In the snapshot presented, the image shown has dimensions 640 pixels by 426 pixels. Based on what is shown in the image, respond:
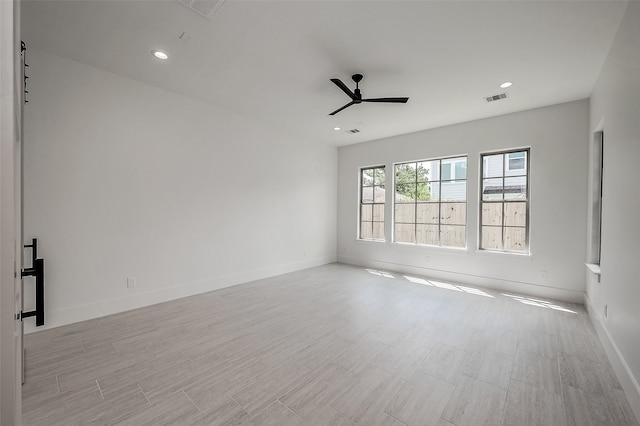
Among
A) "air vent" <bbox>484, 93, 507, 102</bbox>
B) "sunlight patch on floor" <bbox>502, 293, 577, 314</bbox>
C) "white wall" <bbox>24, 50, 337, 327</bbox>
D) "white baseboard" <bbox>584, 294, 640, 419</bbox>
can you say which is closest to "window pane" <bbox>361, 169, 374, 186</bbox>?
"white wall" <bbox>24, 50, 337, 327</bbox>

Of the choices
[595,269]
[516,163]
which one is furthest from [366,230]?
[595,269]

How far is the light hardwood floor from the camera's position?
1.91 meters

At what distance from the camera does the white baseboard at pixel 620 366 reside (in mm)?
1958

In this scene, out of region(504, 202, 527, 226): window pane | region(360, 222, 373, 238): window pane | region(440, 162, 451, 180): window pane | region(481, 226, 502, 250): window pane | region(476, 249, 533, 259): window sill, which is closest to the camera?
region(476, 249, 533, 259): window sill

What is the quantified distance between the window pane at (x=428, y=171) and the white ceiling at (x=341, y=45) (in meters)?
1.66

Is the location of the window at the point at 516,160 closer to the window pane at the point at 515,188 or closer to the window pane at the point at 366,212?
the window pane at the point at 515,188

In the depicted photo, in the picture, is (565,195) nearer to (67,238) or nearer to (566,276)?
(566,276)

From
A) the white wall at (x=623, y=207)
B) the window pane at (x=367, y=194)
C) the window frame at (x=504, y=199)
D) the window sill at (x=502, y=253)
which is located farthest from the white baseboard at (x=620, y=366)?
the window pane at (x=367, y=194)

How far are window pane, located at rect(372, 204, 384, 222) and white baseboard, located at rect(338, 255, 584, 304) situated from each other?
104cm

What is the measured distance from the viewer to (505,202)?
499 cm

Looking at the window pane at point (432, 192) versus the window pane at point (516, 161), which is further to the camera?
the window pane at point (432, 192)

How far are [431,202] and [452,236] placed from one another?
2.74ft

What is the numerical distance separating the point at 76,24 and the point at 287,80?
216 cm

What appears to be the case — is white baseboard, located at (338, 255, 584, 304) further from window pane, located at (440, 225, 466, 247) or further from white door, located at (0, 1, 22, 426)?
white door, located at (0, 1, 22, 426)
